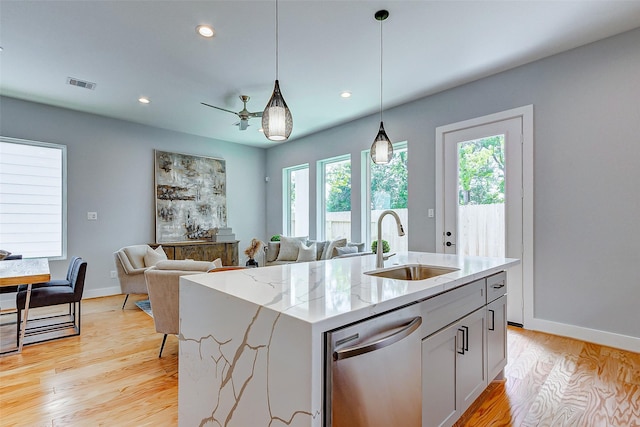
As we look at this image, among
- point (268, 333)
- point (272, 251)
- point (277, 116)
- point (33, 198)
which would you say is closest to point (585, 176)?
point (277, 116)

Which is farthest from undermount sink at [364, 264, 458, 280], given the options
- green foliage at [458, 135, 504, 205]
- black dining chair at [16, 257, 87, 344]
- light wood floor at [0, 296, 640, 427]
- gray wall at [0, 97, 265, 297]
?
gray wall at [0, 97, 265, 297]

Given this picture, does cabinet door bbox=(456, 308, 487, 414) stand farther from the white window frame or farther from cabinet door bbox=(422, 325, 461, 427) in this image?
the white window frame

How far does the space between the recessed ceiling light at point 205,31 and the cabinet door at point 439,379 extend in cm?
282

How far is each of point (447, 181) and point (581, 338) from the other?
2026mm

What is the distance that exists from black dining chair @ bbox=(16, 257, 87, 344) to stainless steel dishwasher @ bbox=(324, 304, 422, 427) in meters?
3.15

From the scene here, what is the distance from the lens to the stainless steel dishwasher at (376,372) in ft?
3.22

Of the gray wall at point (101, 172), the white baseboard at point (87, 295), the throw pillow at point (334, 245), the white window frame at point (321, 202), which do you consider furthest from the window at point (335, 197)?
the white baseboard at point (87, 295)

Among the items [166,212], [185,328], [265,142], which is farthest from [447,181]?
[166,212]

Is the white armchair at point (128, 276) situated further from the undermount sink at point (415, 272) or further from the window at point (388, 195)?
the undermount sink at point (415, 272)

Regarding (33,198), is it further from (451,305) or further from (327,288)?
(451,305)

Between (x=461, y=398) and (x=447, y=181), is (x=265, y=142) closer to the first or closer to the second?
(x=447, y=181)

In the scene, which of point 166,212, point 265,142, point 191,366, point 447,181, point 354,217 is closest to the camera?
point 191,366

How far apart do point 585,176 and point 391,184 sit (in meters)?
2.24

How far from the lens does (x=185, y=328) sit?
4.94ft
